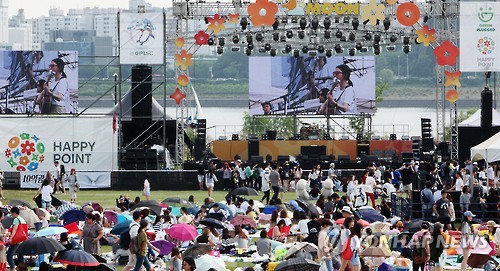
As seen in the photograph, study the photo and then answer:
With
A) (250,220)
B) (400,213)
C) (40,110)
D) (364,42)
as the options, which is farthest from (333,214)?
(364,42)

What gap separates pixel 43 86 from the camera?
4919 cm

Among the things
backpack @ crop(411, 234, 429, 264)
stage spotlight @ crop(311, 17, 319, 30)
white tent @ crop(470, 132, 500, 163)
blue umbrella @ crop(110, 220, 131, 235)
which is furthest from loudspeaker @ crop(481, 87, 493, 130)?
backpack @ crop(411, 234, 429, 264)

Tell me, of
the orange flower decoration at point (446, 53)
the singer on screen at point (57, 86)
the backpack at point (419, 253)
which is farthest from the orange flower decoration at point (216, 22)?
the backpack at point (419, 253)

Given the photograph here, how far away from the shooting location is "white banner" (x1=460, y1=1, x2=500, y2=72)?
4603 cm

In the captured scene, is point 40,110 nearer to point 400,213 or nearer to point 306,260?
point 400,213

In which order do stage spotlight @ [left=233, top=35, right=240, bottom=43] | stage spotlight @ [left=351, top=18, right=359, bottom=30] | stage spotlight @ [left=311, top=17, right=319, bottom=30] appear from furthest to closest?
stage spotlight @ [left=233, top=35, right=240, bottom=43] < stage spotlight @ [left=351, top=18, right=359, bottom=30] < stage spotlight @ [left=311, top=17, right=319, bottom=30]

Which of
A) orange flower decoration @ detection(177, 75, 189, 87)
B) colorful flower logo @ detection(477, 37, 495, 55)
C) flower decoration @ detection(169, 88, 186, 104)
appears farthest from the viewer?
orange flower decoration @ detection(177, 75, 189, 87)

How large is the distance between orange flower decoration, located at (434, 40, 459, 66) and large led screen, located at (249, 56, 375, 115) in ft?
36.1

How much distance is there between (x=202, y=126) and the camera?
177 ft

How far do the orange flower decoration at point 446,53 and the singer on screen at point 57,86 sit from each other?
14.6 m

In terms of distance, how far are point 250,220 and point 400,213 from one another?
4.87m

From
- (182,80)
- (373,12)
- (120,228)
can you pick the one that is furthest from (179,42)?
(120,228)

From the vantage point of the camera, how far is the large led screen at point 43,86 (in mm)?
49000

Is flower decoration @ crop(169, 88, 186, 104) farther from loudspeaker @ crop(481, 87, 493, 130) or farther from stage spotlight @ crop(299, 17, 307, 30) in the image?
loudspeaker @ crop(481, 87, 493, 130)
